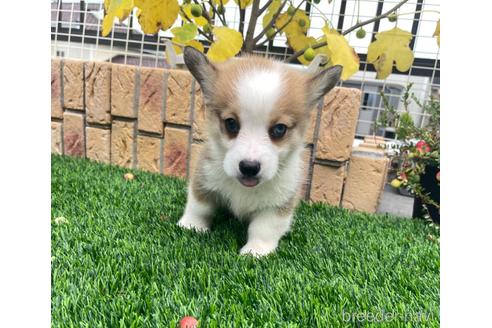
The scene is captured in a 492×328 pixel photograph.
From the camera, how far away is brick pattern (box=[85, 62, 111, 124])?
8.57 ft

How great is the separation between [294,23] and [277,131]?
126 centimetres

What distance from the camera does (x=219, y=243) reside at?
4.83ft

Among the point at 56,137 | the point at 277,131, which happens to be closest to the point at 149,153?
the point at 56,137

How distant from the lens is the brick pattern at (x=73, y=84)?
105 inches

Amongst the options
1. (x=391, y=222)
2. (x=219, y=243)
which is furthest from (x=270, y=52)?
(x=219, y=243)

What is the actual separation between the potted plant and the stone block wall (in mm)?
198

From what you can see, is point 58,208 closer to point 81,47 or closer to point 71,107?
point 71,107

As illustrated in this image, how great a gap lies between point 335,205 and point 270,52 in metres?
1.21

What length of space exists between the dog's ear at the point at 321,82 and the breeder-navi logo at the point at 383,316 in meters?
0.82

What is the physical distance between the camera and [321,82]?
4.92 feet

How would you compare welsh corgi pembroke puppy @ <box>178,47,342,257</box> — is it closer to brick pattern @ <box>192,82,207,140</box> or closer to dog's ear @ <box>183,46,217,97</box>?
dog's ear @ <box>183,46,217,97</box>

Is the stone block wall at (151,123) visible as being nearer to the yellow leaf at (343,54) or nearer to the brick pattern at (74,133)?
the brick pattern at (74,133)

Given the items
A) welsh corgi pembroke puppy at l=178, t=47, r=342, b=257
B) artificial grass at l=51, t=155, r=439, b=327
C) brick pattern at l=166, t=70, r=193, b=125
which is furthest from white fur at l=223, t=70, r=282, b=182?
brick pattern at l=166, t=70, r=193, b=125

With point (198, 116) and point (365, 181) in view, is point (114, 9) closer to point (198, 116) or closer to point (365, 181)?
point (198, 116)
